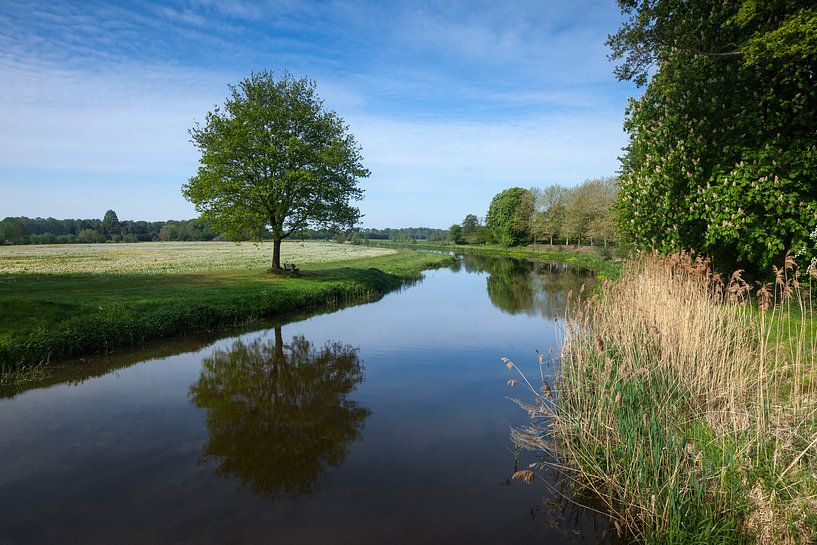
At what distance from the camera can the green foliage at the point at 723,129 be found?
11.9 meters

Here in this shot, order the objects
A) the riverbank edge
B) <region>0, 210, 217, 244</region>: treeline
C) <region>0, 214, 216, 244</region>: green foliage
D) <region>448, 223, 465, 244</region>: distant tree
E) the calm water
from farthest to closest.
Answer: <region>448, 223, 465, 244</region>: distant tree → <region>0, 214, 216, 244</region>: green foliage → <region>0, 210, 217, 244</region>: treeline → the riverbank edge → the calm water

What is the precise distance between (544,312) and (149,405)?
19.6 metres

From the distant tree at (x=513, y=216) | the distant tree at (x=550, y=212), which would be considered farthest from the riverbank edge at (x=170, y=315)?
the distant tree at (x=513, y=216)

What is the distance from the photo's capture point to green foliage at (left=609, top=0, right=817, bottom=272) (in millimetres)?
11898

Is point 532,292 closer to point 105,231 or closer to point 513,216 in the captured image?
point 513,216

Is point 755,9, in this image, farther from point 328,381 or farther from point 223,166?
point 223,166

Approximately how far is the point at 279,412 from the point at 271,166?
2317 cm

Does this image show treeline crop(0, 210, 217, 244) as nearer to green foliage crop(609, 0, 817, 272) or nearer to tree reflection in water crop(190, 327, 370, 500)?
tree reflection in water crop(190, 327, 370, 500)

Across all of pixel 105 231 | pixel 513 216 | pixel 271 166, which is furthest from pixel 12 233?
pixel 513 216

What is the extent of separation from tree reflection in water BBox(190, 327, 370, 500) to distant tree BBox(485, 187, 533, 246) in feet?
266

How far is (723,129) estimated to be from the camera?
14.0m

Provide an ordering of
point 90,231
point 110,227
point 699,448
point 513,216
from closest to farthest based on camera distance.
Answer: point 699,448
point 513,216
point 90,231
point 110,227

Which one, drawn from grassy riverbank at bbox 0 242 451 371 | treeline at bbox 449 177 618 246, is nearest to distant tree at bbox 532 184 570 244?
treeline at bbox 449 177 618 246

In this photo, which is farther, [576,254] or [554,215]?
[554,215]
